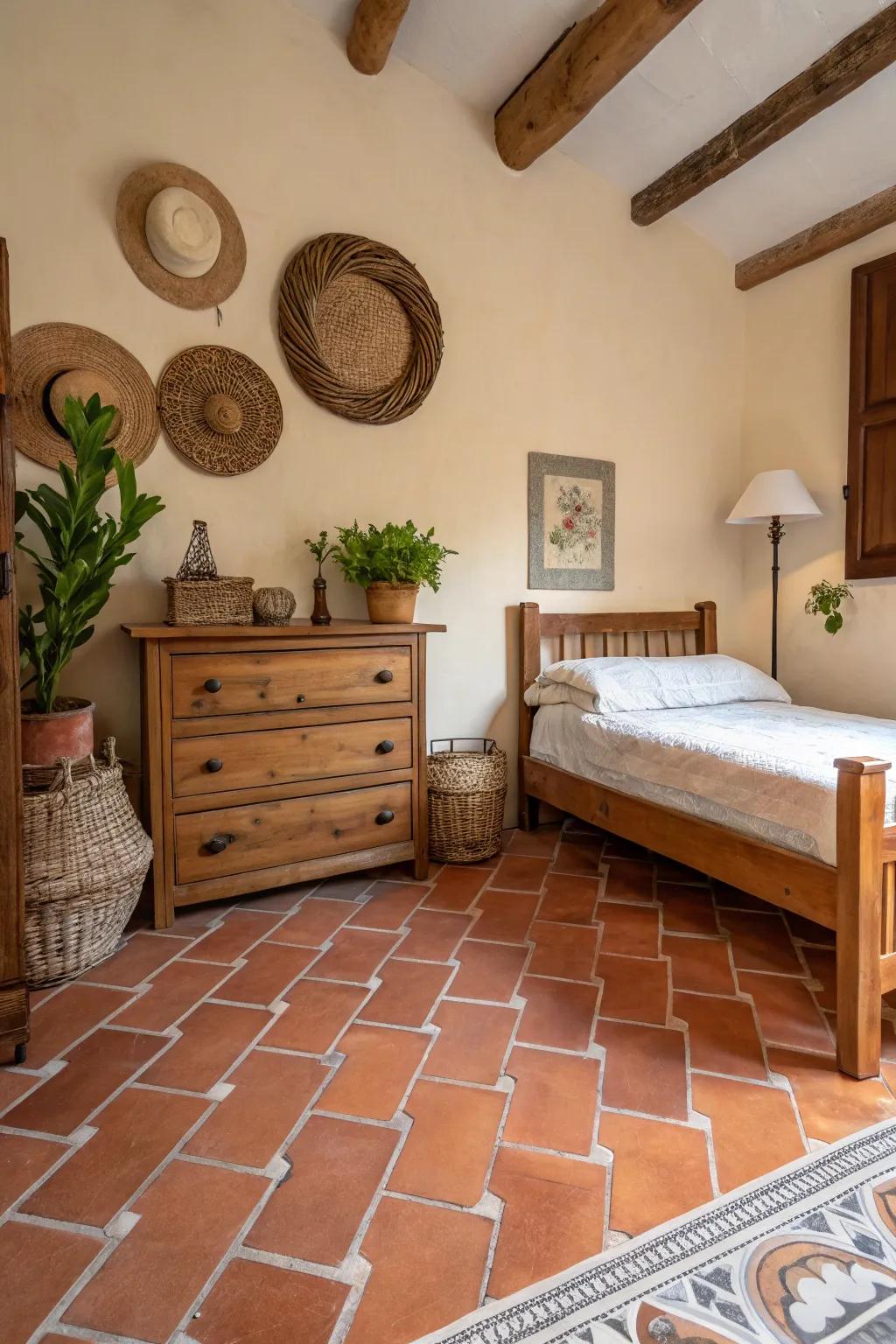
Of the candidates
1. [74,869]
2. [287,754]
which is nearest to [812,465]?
[287,754]

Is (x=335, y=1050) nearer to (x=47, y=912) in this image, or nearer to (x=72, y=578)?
(x=47, y=912)

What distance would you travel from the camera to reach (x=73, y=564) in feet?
6.75

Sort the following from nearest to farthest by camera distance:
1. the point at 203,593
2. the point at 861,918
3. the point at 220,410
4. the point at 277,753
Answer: the point at 861,918 → the point at 203,593 → the point at 277,753 → the point at 220,410

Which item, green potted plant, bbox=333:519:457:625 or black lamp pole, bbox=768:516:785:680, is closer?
green potted plant, bbox=333:519:457:625

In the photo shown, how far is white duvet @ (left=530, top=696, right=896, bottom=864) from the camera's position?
1909mm

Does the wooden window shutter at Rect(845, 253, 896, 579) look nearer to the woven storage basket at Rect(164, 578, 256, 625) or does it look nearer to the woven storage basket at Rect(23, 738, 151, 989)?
the woven storage basket at Rect(164, 578, 256, 625)

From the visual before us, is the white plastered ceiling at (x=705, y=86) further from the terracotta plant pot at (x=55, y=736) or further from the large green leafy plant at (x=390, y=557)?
the terracotta plant pot at (x=55, y=736)

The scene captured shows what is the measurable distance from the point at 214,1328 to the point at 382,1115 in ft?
1.63

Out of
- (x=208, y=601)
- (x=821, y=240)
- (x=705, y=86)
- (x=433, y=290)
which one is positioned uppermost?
(x=705, y=86)

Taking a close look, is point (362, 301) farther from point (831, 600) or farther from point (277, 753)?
point (831, 600)

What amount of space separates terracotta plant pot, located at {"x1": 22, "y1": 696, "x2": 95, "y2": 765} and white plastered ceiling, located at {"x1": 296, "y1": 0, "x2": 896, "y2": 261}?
2818 millimetres

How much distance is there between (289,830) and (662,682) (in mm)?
1686

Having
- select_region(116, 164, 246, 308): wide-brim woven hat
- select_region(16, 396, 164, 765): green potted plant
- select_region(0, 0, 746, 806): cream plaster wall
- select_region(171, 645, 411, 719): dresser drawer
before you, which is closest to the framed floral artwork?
select_region(0, 0, 746, 806): cream plaster wall

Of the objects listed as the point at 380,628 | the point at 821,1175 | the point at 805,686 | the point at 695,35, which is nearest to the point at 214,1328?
the point at 821,1175
